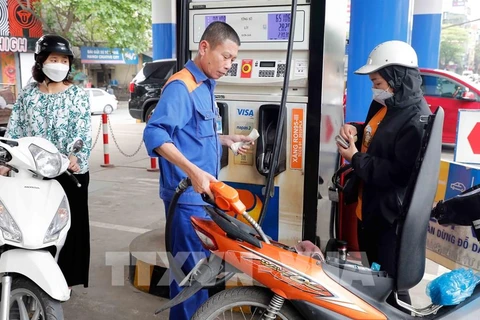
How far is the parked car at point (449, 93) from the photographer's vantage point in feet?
29.9

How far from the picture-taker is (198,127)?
2.32 metres

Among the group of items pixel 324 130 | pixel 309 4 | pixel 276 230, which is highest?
pixel 309 4

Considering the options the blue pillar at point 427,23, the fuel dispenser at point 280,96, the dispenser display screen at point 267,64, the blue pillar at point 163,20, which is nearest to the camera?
the fuel dispenser at point 280,96

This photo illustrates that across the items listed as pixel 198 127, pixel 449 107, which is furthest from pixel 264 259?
pixel 449 107

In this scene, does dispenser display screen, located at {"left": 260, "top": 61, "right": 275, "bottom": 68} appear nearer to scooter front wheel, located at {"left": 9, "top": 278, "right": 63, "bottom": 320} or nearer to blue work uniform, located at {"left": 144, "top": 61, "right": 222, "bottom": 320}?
blue work uniform, located at {"left": 144, "top": 61, "right": 222, "bottom": 320}

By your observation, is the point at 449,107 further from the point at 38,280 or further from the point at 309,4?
the point at 38,280

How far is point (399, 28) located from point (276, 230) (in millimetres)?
3586

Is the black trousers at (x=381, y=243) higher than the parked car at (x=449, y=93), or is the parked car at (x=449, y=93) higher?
the parked car at (x=449, y=93)

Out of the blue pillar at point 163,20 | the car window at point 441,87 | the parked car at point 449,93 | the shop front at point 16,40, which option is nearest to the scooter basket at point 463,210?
the parked car at point 449,93

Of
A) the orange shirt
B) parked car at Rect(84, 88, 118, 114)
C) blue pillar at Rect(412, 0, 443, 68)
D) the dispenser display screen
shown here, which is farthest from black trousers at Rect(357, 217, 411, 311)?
parked car at Rect(84, 88, 118, 114)

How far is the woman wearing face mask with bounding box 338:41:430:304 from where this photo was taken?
2.23 meters

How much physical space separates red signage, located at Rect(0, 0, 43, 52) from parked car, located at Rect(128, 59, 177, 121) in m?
9.43

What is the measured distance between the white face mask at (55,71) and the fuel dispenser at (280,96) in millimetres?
713

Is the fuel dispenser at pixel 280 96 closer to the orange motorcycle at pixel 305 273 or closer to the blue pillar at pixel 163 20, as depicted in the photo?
the orange motorcycle at pixel 305 273
